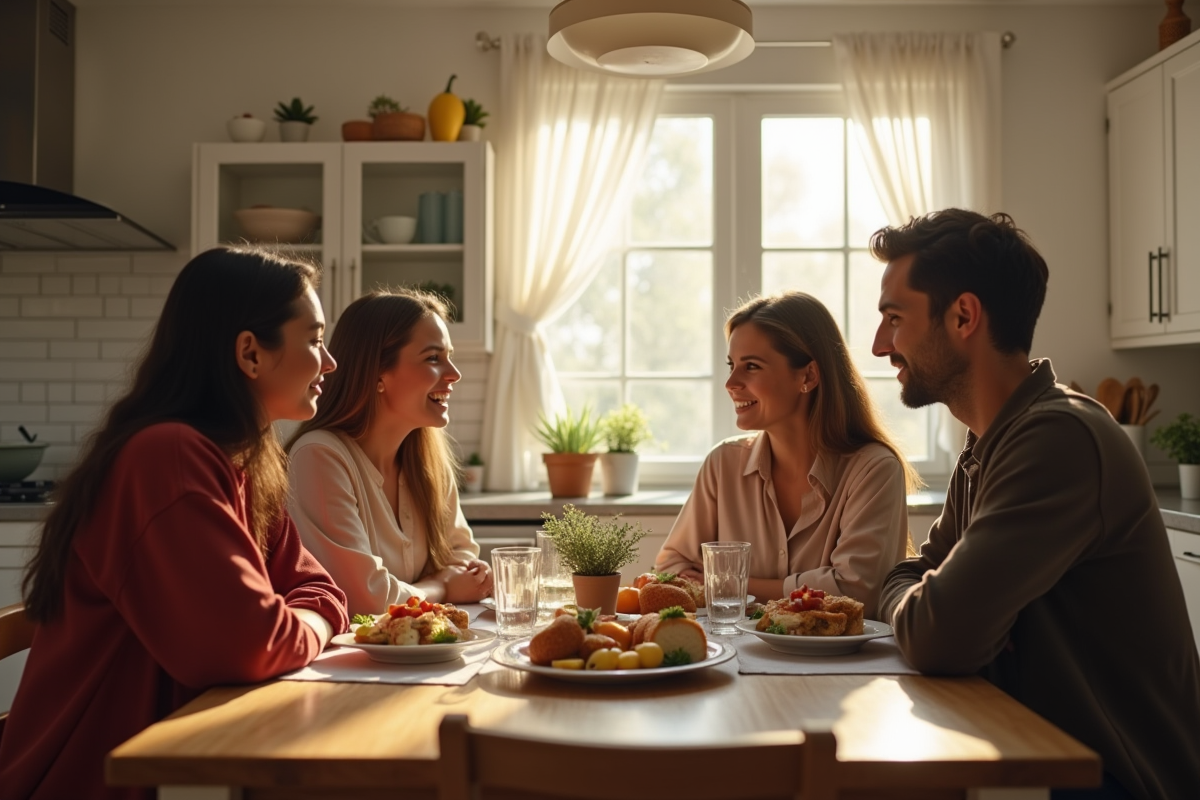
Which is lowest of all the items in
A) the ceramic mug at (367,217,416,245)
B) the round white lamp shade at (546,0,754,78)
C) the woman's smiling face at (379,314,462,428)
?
the woman's smiling face at (379,314,462,428)

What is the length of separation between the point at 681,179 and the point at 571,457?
1.29 m

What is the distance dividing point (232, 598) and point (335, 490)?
786 millimetres

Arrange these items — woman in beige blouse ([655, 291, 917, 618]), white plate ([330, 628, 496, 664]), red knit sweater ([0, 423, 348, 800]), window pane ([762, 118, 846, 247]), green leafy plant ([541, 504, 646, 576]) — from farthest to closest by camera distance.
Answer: window pane ([762, 118, 846, 247]) → woman in beige blouse ([655, 291, 917, 618]) → green leafy plant ([541, 504, 646, 576]) → white plate ([330, 628, 496, 664]) → red knit sweater ([0, 423, 348, 800])

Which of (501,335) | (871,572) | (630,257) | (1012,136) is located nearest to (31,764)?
(871,572)

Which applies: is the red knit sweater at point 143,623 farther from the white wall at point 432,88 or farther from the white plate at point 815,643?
the white wall at point 432,88

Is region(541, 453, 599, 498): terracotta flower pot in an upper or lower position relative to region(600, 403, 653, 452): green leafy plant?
lower

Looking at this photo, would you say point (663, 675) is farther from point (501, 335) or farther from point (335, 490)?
point (501, 335)

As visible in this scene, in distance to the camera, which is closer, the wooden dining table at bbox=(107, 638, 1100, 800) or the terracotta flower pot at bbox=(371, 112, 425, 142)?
the wooden dining table at bbox=(107, 638, 1100, 800)

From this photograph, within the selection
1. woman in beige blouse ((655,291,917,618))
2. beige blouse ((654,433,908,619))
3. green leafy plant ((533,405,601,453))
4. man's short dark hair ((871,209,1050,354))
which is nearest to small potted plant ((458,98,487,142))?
green leafy plant ((533,405,601,453))

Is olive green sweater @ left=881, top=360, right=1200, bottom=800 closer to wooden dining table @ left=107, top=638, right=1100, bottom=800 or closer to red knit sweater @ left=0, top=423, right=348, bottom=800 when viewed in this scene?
wooden dining table @ left=107, top=638, right=1100, bottom=800

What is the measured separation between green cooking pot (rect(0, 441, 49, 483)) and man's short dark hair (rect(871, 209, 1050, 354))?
3199 mm

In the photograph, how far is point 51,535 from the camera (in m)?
1.47

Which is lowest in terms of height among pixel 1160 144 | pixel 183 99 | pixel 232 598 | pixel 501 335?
pixel 232 598

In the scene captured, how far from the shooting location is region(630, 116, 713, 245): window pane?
14.4 feet
